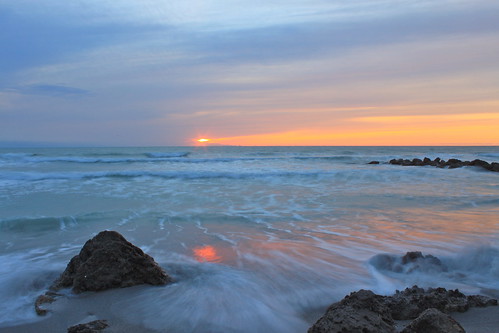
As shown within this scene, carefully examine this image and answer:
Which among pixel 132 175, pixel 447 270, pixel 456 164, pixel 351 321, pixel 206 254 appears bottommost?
pixel 132 175

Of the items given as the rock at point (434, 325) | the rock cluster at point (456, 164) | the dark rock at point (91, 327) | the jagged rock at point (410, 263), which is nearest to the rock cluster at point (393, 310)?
the rock at point (434, 325)

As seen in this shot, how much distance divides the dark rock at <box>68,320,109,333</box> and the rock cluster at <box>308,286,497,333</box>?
5.21 feet

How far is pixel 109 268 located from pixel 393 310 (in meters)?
2.68

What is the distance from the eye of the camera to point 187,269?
13.8 feet

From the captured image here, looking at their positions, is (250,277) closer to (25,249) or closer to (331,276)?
(331,276)

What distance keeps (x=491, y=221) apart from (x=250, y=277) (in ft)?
17.4

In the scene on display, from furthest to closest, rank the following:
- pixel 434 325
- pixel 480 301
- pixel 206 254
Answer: pixel 206 254, pixel 480 301, pixel 434 325

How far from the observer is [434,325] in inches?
84.8

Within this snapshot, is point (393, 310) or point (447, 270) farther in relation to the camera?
point (447, 270)

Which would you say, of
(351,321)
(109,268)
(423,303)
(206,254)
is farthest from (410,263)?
(109,268)

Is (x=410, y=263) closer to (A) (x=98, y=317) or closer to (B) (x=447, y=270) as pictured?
(B) (x=447, y=270)

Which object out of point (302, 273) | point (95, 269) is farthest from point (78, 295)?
point (302, 273)

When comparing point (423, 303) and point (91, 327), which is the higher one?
point (423, 303)

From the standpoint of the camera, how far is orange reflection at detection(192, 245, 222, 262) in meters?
4.63
